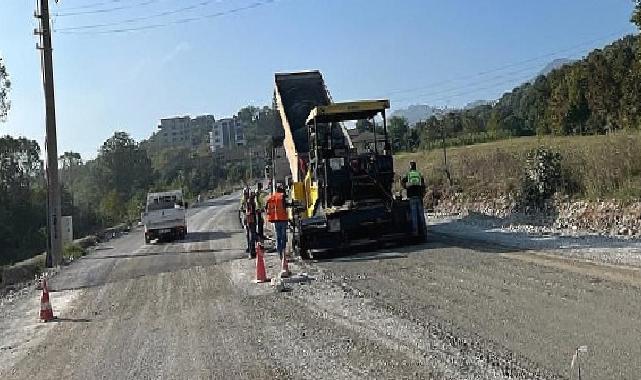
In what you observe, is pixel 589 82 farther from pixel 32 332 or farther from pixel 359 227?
pixel 32 332

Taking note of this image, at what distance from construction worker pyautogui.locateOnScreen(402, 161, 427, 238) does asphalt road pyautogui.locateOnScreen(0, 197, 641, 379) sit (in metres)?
1.73

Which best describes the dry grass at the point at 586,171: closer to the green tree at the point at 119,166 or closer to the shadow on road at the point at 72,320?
the shadow on road at the point at 72,320

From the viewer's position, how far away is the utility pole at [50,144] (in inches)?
928

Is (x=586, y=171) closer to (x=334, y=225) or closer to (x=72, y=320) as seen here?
(x=334, y=225)

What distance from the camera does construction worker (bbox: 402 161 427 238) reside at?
16984mm

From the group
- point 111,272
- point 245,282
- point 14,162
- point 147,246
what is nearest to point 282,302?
point 245,282

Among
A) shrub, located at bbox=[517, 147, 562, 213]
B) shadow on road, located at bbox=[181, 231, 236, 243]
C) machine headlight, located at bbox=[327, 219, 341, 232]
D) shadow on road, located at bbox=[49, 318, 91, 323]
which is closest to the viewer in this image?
shadow on road, located at bbox=[49, 318, 91, 323]

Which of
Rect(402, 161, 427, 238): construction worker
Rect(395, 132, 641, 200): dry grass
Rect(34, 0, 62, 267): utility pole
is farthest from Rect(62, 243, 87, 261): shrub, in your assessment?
Rect(395, 132, 641, 200): dry grass

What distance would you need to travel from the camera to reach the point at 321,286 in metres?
12.3

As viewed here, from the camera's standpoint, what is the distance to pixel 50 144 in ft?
78.1

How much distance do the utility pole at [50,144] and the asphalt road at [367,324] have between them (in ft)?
29.1

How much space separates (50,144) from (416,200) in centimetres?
1294

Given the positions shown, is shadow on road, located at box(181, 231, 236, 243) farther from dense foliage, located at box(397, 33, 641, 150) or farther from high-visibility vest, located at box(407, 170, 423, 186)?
dense foliage, located at box(397, 33, 641, 150)

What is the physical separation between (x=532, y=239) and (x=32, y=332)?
1011 centimetres
